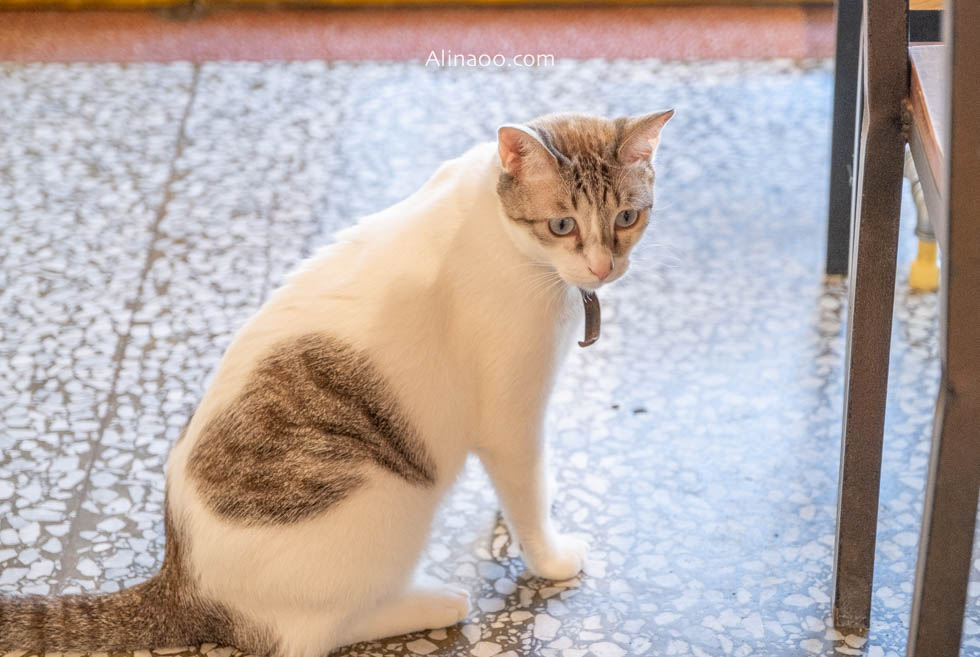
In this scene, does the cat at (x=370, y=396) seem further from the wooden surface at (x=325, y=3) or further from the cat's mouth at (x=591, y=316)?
the wooden surface at (x=325, y=3)

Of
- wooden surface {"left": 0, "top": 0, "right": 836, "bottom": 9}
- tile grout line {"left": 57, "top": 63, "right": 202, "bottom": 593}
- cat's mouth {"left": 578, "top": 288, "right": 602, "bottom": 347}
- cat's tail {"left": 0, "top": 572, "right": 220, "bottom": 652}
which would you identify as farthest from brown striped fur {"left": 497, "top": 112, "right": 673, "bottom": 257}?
wooden surface {"left": 0, "top": 0, "right": 836, "bottom": 9}

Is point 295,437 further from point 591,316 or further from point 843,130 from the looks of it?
point 843,130

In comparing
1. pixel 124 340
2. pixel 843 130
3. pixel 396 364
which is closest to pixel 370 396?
pixel 396 364

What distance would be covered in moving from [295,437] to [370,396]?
0.11 metres

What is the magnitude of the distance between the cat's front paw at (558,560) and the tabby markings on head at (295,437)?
0.32 metres

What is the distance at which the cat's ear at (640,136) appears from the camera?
1.38 m

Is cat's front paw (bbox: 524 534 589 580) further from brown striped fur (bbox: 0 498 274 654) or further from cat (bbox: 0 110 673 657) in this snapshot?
brown striped fur (bbox: 0 498 274 654)

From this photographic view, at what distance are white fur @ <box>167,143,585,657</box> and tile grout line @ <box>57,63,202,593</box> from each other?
380 mm

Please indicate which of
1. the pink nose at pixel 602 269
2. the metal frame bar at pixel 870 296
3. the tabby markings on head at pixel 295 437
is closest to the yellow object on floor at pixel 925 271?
the metal frame bar at pixel 870 296

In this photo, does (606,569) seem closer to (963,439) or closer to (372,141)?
(963,439)

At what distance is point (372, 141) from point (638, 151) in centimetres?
134

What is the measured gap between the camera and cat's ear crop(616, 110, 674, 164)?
1379 millimetres

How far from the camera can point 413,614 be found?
1582 mm

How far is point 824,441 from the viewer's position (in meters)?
1.90
